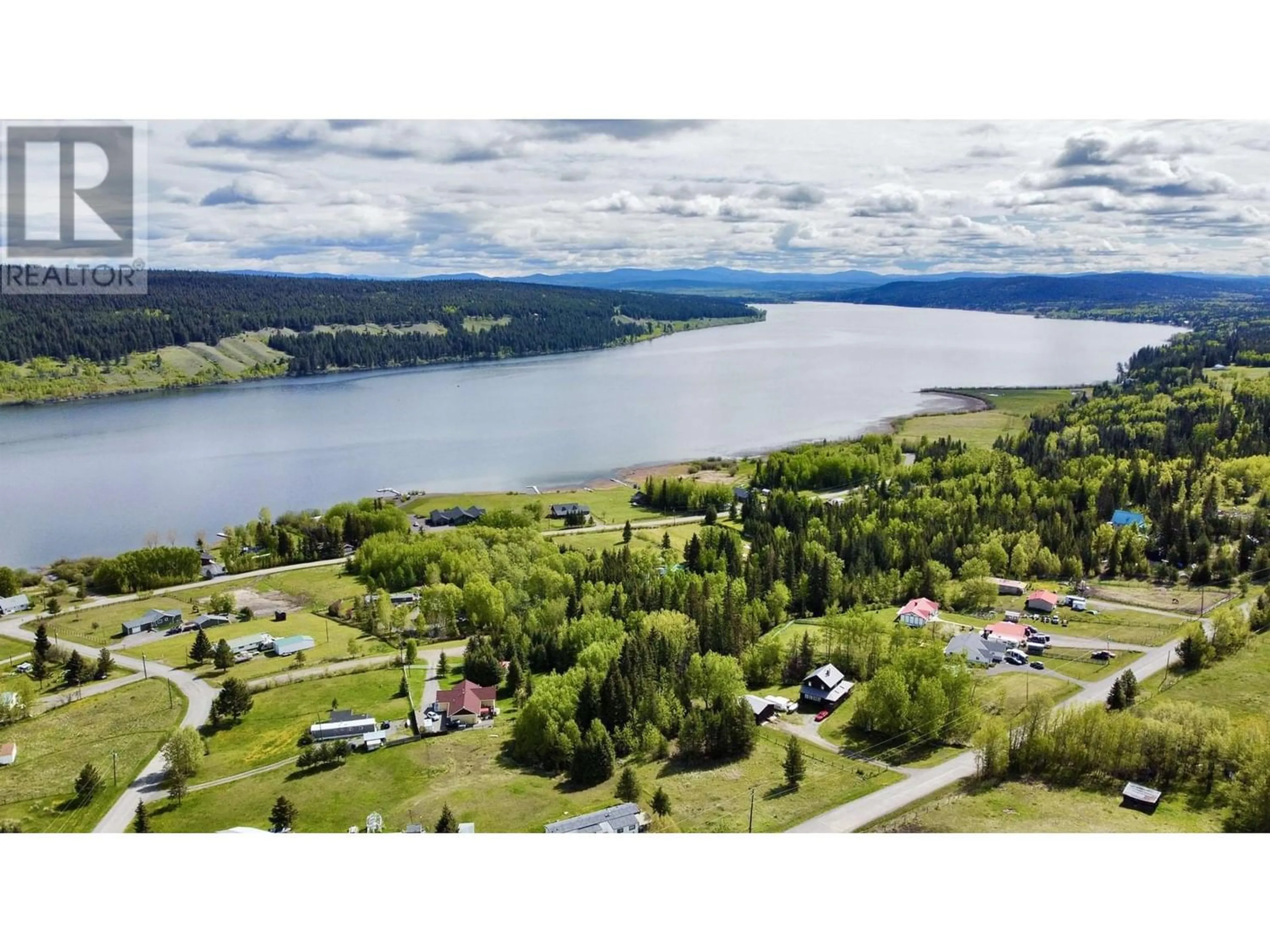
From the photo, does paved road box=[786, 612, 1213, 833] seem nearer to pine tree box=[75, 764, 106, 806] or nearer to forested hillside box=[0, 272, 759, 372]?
pine tree box=[75, 764, 106, 806]

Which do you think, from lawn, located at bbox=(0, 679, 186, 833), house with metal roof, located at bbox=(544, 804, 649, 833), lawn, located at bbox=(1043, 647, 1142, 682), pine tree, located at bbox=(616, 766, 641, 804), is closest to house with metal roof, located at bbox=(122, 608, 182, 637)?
lawn, located at bbox=(0, 679, 186, 833)

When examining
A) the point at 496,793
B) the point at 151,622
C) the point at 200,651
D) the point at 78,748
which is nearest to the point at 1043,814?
the point at 496,793

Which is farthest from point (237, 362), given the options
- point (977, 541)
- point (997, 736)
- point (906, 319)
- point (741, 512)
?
point (906, 319)

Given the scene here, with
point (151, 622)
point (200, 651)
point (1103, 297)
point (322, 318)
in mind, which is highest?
point (1103, 297)

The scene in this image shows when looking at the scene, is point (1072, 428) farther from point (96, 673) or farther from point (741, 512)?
point (96, 673)

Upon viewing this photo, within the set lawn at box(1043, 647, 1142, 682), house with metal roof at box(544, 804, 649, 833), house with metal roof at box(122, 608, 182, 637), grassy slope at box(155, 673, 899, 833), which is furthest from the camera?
house with metal roof at box(122, 608, 182, 637)

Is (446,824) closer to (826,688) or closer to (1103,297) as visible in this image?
(826,688)
